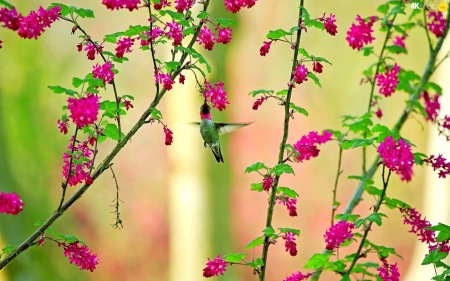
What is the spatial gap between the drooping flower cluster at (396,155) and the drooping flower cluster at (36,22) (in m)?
1.00

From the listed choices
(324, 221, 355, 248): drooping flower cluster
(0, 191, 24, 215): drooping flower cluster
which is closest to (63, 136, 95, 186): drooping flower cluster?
(0, 191, 24, 215): drooping flower cluster

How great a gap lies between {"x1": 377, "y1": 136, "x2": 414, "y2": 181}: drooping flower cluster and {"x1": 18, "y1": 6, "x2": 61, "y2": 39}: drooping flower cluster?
100cm

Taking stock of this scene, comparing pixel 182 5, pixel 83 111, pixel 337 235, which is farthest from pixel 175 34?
pixel 337 235

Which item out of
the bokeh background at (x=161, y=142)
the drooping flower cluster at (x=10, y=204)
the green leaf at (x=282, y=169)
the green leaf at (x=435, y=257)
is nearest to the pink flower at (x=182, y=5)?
the green leaf at (x=282, y=169)

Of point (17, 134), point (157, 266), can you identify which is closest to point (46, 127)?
point (17, 134)

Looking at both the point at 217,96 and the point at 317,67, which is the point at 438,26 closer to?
the point at 317,67

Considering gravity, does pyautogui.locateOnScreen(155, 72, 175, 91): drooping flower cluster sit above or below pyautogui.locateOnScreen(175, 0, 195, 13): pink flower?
below

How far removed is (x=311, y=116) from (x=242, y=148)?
3.23 ft

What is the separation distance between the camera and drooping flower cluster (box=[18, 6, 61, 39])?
4.67 feet

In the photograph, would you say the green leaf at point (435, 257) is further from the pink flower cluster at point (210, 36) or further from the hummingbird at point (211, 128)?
the pink flower cluster at point (210, 36)

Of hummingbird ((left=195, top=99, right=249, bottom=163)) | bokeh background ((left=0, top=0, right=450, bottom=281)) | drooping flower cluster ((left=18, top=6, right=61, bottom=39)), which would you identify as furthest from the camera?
bokeh background ((left=0, top=0, right=450, bottom=281))

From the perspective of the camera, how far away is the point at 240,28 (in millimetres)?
4160

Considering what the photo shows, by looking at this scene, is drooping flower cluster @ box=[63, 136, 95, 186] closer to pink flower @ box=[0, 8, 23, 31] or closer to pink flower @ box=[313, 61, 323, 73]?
pink flower @ box=[0, 8, 23, 31]

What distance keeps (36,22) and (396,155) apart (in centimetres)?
108
